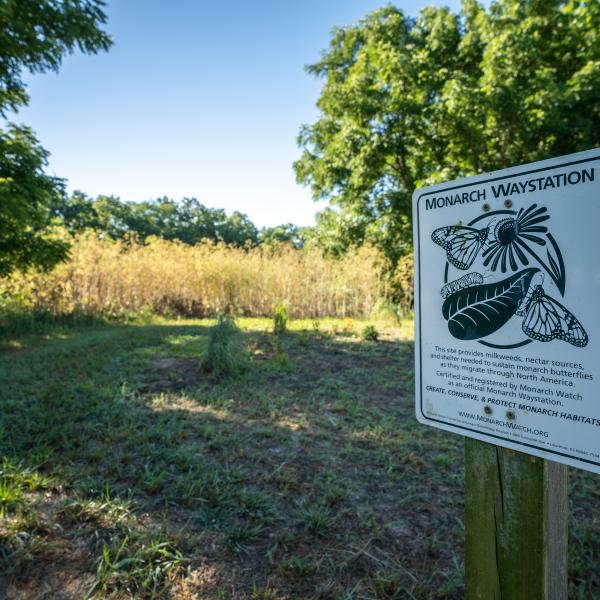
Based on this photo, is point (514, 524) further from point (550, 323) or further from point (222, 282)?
point (222, 282)

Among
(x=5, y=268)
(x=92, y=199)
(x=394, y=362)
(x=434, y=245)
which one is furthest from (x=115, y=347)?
(x=92, y=199)

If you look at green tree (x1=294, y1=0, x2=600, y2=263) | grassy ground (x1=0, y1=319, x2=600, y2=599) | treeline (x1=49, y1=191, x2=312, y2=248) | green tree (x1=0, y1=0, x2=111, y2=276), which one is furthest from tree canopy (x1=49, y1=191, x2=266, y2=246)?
grassy ground (x1=0, y1=319, x2=600, y2=599)

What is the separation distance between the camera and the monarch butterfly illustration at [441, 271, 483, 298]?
2.85ft

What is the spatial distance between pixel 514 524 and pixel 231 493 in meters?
1.60

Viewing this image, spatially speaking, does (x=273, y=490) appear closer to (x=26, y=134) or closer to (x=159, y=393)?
(x=159, y=393)

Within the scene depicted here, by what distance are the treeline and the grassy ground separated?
26090 mm

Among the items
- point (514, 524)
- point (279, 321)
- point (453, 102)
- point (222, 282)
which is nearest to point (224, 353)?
point (279, 321)

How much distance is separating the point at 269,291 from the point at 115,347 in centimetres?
477

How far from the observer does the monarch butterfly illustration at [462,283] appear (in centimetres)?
87

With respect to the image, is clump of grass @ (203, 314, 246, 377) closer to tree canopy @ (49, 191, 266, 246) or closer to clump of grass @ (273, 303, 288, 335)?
clump of grass @ (273, 303, 288, 335)

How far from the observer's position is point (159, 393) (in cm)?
365

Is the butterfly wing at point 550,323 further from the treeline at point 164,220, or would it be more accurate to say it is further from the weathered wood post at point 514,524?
the treeline at point 164,220

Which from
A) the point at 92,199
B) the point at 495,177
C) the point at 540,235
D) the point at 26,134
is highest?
the point at 92,199

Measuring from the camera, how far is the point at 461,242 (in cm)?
91
